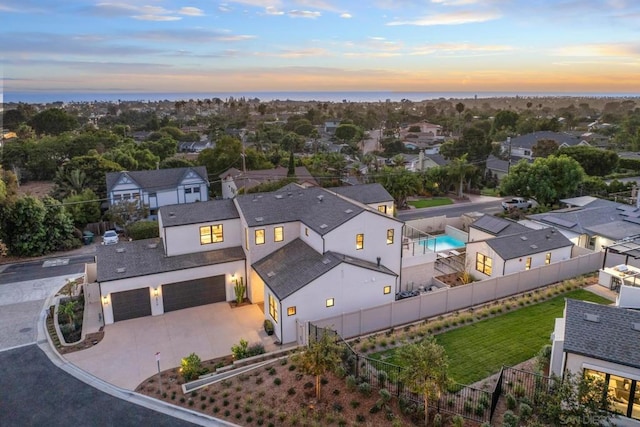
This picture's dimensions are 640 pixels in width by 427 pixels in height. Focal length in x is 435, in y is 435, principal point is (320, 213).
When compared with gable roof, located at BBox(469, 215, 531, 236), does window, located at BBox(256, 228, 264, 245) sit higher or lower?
higher

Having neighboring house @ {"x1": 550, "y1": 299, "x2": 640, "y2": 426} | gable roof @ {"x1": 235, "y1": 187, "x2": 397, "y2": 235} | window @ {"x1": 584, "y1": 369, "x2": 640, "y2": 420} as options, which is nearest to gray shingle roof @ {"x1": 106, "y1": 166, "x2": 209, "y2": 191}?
gable roof @ {"x1": 235, "y1": 187, "x2": 397, "y2": 235}

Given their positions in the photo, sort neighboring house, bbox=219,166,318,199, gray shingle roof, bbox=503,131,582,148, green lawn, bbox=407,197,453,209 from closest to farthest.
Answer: neighboring house, bbox=219,166,318,199, green lawn, bbox=407,197,453,209, gray shingle roof, bbox=503,131,582,148

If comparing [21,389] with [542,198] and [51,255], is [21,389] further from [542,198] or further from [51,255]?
[542,198]

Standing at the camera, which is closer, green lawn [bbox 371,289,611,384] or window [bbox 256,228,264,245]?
green lawn [bbox 371,289,611,384]

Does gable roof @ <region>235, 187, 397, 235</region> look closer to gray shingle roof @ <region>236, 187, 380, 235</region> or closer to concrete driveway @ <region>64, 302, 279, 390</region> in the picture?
gray shingle roof @ <region>236, 187, 380, 235</region>

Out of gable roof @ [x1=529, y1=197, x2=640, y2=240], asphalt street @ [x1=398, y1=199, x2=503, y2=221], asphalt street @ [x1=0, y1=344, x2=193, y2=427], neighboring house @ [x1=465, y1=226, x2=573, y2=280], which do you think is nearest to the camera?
asphalt street @ [x1=0, y1=344, x2=193, y2=427]

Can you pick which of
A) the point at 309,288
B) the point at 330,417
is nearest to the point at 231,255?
the point at 309,288

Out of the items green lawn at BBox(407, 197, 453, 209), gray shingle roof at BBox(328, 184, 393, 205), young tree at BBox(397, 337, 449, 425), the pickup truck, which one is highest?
gray shingle roof at BBox(328, 184, 393, 205)
